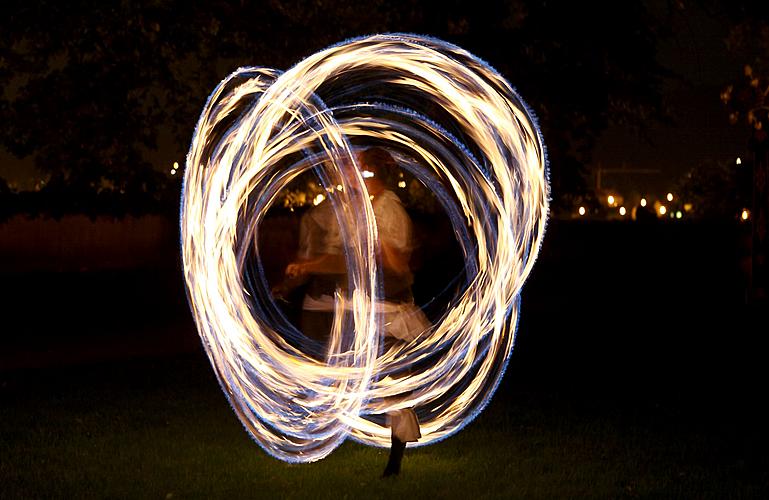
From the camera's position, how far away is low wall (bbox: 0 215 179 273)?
91.5 feet

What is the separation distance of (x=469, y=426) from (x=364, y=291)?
7.84ft

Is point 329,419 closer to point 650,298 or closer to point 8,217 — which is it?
point 650,298

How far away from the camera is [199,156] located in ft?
28.0

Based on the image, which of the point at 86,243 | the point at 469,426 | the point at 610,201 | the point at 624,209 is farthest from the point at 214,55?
the point at 624,209

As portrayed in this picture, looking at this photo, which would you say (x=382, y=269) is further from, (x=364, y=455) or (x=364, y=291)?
(x=364, y=455)

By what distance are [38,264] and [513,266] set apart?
2108 cm

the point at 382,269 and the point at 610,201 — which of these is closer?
the point at 382,269

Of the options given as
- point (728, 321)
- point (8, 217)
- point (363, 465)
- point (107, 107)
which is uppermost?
point (107, 107)

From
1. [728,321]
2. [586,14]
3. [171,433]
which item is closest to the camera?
[171,433]

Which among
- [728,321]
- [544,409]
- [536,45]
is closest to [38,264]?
[536,45]

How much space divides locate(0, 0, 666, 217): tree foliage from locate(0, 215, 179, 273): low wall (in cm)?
212

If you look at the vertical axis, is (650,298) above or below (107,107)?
below

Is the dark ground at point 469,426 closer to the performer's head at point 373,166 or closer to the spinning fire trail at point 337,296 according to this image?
the spinning fire trail at point 337,296

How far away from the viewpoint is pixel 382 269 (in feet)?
24.7
